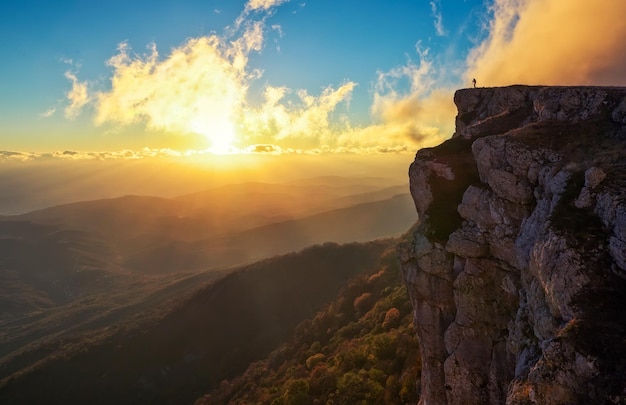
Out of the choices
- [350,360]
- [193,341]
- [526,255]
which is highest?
[526,255]

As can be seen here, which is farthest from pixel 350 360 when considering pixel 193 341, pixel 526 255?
pixel 193 341

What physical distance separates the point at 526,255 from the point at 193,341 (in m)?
149

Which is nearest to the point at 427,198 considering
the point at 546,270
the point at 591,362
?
the point at 546,270

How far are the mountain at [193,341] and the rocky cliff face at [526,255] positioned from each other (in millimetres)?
114644

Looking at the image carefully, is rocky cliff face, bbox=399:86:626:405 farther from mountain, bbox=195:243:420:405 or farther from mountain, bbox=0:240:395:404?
mountain, bbox=0:240:395:404

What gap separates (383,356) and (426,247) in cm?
3660

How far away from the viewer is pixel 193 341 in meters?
150

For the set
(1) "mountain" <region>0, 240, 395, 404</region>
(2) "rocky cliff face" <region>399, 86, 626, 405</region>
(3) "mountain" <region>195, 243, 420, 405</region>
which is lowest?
(1) "mountain" <region>0, 240, 395, 404</region>

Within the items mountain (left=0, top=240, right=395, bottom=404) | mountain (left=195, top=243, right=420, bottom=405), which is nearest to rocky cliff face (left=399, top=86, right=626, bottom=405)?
mountain (left=195, top=243, right=420, bottom=405)

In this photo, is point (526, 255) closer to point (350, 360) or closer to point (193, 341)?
point (350, 360)

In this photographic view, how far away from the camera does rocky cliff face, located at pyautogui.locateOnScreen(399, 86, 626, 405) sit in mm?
16281

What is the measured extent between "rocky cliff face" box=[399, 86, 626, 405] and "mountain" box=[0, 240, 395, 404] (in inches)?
4514

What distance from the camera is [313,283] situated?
174000 millimetres

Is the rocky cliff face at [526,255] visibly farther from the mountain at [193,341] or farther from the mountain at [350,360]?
the mountain at [193,341]
